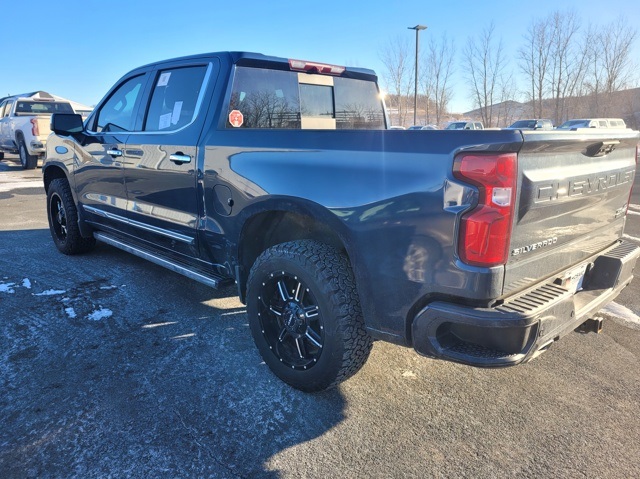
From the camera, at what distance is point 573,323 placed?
7.82 feet

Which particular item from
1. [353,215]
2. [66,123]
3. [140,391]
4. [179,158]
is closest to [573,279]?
[353,215]

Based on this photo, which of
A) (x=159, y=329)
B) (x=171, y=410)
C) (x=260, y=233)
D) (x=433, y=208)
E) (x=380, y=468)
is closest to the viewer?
(x=433, y=208)

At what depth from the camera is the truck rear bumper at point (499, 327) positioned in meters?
2.01

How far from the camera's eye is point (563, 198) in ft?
7.32

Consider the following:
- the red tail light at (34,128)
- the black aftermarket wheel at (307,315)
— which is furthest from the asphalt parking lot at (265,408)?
the red tail light at (34,128)

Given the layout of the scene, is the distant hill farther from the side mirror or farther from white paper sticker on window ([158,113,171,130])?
white paper sticker on window ([158,113,171,130])

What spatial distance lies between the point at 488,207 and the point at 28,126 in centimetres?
1587

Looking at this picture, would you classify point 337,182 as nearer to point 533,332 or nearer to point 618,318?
point 533,332

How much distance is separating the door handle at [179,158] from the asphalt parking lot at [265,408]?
1210 millimetres

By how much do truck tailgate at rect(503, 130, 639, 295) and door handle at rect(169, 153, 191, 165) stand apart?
2.16m

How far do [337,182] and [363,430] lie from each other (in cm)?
125

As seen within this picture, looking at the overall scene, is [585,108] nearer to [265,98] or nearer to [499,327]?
[265,98]

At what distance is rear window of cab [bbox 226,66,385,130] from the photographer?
3336 millimetres

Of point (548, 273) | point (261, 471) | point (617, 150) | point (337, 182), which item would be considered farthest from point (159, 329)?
point (617, 150)
